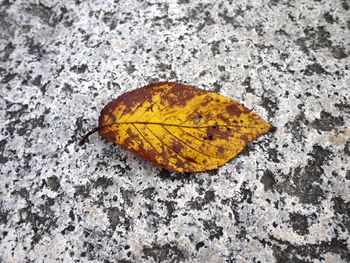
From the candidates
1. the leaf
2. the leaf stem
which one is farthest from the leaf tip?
the leaf stem

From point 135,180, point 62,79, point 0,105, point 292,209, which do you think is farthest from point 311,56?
point 0,105

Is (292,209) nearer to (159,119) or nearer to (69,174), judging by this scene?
(159,119)

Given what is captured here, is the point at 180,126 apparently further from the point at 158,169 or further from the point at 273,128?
the point at 273,128

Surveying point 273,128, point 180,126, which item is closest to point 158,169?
point 180,126

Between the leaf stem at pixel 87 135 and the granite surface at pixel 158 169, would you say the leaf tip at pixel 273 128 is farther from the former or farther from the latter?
the leaf stem at pixel 87 135

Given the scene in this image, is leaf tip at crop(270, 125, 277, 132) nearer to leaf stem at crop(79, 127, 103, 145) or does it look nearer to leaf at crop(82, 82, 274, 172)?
leaf at crop(82, 82, 274, 172)

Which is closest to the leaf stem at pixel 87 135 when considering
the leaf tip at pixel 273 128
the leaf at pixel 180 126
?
the leaf at pixel 180 126
